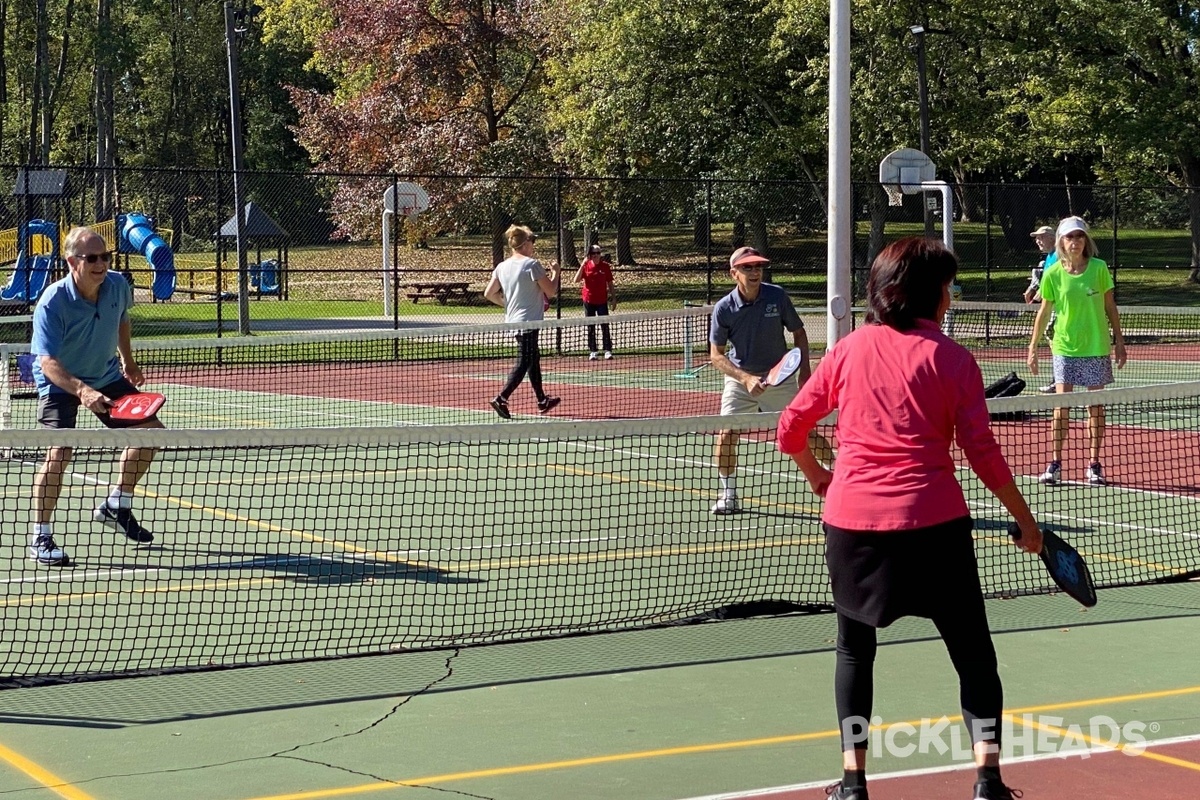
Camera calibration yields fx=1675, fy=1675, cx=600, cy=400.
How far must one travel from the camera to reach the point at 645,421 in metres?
7.72

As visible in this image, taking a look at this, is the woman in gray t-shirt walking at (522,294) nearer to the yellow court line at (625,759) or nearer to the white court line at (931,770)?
the yellow court line at (625,759)

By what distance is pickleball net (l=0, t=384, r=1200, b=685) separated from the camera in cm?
714

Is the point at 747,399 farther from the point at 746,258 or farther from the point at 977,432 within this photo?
the point at 977,432

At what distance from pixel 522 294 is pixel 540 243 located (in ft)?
104

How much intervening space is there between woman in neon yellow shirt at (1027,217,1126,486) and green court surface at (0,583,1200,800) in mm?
4103

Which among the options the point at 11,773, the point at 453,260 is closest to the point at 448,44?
the point at 453,260

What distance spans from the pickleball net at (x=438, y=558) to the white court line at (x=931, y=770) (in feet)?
7.50

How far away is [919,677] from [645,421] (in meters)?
1.94

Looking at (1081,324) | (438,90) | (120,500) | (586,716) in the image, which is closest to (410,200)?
(438,90)

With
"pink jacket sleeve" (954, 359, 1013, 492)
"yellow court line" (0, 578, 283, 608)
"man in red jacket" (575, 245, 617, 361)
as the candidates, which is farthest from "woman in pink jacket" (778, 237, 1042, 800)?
"man in red jacket" (575, 245, 617, 361)

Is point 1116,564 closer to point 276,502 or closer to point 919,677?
point 919,677

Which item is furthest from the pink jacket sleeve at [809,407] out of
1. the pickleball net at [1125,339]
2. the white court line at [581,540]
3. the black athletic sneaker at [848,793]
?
the pickleball net at [1125,339]

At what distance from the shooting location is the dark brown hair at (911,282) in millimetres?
4598

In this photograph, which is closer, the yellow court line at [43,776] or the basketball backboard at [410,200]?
the yellow court line at [43,776]
